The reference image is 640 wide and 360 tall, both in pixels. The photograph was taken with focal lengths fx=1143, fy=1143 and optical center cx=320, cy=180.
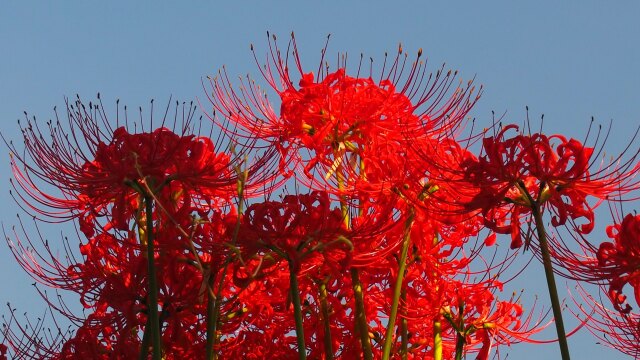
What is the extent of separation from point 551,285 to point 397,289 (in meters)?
0.97

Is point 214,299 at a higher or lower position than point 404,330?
lower

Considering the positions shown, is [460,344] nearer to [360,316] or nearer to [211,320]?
[360,316]

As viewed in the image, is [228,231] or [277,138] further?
[277,138]

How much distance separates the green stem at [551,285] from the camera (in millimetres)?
4609

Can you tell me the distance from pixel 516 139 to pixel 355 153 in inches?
44.5

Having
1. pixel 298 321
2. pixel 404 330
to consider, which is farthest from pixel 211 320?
pixel 404 330

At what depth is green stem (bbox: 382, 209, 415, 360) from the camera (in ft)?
17.5

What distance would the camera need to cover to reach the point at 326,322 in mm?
5727

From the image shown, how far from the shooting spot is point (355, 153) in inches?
238

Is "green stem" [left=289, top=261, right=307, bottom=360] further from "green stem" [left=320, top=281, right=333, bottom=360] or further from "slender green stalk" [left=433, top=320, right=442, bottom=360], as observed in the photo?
"slender green stalk" [left=433, top=320, right=442, bottom=360]

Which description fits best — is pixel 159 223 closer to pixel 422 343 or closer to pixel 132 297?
pixel 132 297

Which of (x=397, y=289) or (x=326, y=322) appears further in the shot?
(x=326, y=322)

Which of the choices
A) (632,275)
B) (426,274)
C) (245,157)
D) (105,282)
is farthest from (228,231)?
(632,275)

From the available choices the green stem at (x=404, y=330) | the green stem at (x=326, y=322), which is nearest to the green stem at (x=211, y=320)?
the green stem at (x=326, y=322)
